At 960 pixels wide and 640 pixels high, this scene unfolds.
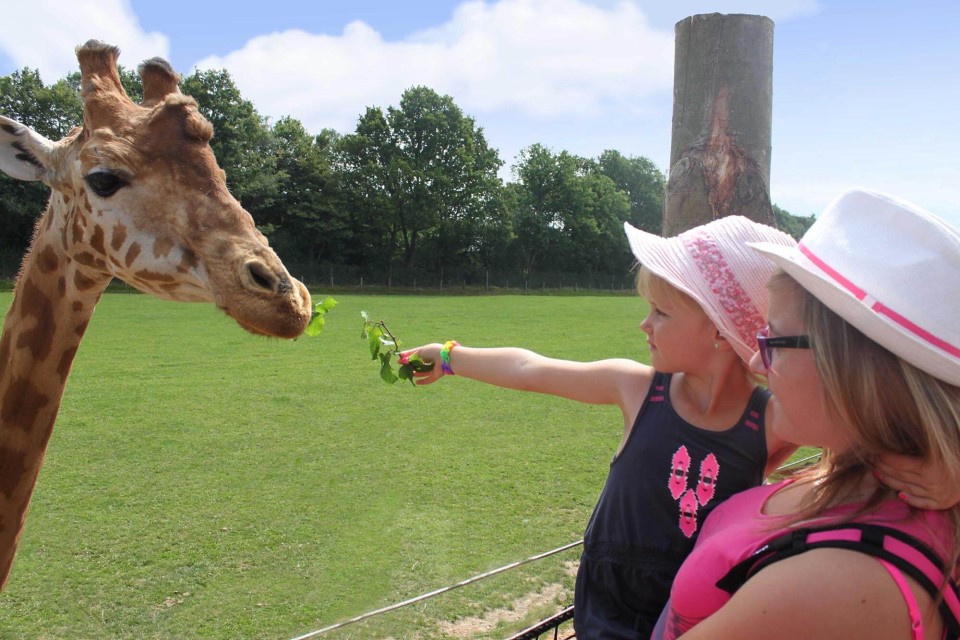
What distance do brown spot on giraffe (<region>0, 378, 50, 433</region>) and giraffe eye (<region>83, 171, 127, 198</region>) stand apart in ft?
2.77

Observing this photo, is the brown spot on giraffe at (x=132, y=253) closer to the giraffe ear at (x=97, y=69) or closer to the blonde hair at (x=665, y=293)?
the giraffe ear at (x=97, y=69)

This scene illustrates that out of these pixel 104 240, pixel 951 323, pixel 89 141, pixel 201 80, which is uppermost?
pixel 201 80

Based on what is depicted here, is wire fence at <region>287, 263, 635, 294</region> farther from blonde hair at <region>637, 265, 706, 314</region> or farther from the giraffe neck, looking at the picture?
blonde hair at <region>637, 265, 706, 314</region>

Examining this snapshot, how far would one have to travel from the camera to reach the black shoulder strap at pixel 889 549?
1.12 m

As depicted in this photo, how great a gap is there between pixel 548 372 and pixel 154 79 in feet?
7.14

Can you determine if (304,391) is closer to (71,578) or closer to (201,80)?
(71,578)

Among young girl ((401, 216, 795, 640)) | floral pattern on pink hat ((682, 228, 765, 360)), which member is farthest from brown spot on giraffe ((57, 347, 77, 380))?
floral pattern on pink hat ((682, 228, 765, 360))

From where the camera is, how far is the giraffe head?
2564 millimetres

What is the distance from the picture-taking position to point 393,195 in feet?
172

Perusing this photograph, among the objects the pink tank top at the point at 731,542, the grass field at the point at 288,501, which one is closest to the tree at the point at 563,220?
the grass field at the point at 288,501

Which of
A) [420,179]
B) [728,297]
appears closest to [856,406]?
[728,297]

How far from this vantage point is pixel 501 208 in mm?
59375

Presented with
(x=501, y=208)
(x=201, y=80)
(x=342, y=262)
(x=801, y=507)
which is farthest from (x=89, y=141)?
(x=501, y=208)

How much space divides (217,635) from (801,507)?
4.64 m
